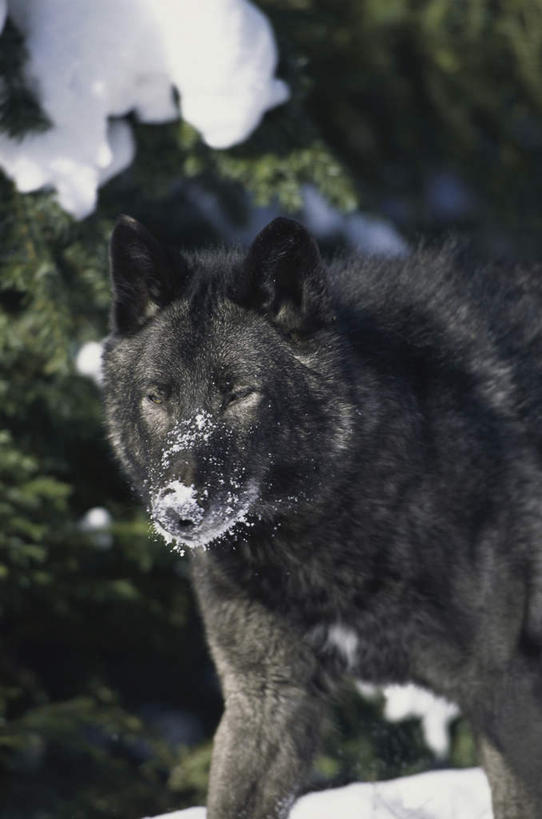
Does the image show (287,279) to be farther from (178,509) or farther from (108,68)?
(108,68)

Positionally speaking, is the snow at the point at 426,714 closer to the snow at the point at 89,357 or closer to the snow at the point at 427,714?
the snow at the point at 427,714

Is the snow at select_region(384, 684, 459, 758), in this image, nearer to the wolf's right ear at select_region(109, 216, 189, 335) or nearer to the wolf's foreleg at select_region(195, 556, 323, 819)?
the wolf's foreleg at select_region(195, 556, 323, 819)

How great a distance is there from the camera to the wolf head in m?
3.27

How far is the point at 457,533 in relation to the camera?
3.63 metres

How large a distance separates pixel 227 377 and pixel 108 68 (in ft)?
6.66

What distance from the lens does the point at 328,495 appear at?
11.8 ft

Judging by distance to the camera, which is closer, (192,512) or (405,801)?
(192,512)

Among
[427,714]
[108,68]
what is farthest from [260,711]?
[427,714]

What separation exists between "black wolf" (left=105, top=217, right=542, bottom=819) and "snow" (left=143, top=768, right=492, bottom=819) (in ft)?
1.93

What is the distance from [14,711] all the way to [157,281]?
11.8 feet

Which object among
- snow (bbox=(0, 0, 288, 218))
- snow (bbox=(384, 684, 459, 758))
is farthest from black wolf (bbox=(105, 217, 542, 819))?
snow (bbox=(384, 684, 459, 758))

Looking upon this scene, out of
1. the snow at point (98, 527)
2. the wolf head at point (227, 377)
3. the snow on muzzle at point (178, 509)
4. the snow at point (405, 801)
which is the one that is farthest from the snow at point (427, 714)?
the snow on muzzle at point (178, 509)

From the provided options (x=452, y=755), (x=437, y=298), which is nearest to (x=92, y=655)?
(x=452, y=755)

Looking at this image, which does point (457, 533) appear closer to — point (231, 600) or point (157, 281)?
point (231, 600)
